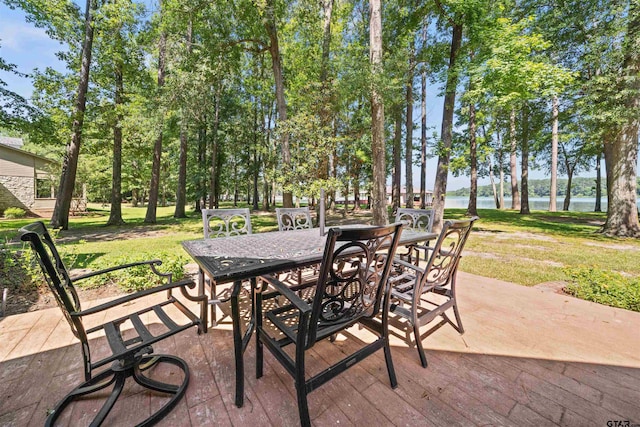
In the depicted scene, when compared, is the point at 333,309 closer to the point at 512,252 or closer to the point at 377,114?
the point at 377,114

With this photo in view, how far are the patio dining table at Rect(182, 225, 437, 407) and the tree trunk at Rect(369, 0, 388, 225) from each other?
151 inches

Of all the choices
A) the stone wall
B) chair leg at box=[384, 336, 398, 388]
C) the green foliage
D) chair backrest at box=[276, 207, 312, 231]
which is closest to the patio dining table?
chair leg at box=[384, 336, 398, 388]

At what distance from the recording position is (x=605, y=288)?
9.29ft

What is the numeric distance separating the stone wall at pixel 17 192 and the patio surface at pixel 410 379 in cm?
1643

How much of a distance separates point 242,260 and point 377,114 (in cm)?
562

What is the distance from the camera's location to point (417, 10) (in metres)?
7.59

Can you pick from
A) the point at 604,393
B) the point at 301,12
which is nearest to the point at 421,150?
the point at 301,12

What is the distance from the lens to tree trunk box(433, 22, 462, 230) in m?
6.66

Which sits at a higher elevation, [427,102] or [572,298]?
[427,102]

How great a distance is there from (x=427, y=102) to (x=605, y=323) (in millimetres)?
16457

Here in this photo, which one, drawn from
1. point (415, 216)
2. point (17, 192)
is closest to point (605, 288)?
point (415, 216)

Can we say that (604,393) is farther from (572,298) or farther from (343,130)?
(343,130)

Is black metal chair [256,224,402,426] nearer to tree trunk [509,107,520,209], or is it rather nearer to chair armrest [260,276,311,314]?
chair armrest [260,276,311,314]

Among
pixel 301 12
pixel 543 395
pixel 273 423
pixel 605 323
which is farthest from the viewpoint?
pixel 301 12
